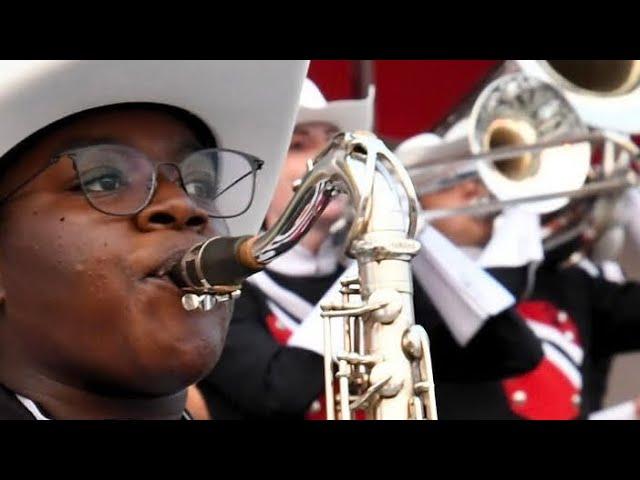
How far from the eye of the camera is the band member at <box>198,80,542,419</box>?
303 cm

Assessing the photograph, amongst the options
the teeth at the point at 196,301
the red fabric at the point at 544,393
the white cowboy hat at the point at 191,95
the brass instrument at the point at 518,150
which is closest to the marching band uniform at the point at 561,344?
the red fabric at the point at 544,393

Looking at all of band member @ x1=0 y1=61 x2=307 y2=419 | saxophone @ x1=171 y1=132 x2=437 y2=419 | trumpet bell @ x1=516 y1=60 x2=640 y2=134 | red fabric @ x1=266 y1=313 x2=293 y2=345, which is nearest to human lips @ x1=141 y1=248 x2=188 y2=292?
band member @ x1=0 y1=61 x2=307 y2=419

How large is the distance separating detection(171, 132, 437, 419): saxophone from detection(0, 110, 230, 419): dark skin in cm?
16

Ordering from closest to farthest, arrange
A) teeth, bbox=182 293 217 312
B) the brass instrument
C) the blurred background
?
1. teeth, bbox=182 293 217 312
2. the brass instrument
3. the blurred background

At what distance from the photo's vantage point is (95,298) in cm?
182

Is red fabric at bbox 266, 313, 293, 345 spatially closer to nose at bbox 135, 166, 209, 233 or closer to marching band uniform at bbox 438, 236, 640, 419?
marching band uniform at bbox 438, 236, 640, 419

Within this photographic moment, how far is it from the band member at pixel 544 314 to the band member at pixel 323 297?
0.07 m

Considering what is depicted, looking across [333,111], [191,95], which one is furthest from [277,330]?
[191,95]

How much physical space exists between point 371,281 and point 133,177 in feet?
1.25

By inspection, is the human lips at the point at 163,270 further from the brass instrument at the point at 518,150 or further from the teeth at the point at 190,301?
the brass instrument at the point at 518,150

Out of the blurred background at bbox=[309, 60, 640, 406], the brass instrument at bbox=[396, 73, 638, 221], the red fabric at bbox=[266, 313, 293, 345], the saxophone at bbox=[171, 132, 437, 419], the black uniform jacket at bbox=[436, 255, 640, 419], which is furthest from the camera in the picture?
the blurred background at bbox=[309, 60, 640, 406]

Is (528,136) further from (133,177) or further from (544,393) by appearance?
(133,177)

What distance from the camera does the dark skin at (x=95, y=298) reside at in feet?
5.96

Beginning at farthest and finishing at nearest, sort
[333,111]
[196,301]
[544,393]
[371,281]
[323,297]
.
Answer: [544,393] < [333,111] < [323,297] < [196,301] < [371,281]
